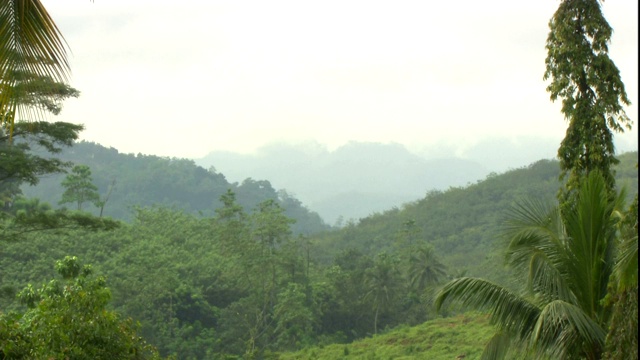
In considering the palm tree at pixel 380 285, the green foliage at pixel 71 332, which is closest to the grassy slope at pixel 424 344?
the palm tree at pixel 380 285

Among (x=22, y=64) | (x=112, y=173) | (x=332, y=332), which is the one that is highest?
(x=112, y=173)

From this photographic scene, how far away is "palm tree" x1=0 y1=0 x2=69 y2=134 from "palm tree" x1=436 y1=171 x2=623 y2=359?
429cm

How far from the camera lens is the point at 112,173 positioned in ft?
261

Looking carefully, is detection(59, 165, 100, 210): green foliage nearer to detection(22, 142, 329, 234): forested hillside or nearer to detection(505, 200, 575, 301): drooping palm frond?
detection(22, 142, 329, 234): forested hillside

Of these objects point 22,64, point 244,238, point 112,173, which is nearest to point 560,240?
point 22,64

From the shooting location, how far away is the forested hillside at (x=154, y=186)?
244ft

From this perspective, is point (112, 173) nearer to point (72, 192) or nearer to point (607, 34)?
point (72, 192)

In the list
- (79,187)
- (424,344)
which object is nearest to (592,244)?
(424,344)

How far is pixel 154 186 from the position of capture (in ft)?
250

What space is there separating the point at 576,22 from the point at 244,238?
29.7m

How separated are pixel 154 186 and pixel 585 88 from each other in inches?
2763

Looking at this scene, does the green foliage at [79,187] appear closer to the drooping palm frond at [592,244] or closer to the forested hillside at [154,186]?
the forested hillside at [154,186]

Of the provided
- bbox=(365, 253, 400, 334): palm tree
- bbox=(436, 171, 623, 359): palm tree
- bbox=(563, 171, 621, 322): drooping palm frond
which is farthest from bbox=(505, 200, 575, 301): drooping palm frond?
bbox=(365, 253, 400, 334): palm tree

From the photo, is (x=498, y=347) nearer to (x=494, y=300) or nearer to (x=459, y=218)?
(x=494, y=300)
